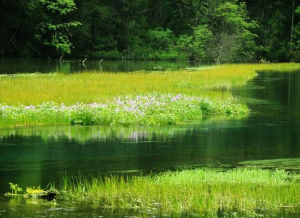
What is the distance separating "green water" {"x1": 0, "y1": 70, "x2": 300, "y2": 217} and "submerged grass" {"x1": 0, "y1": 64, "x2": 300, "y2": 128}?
0.91 metres

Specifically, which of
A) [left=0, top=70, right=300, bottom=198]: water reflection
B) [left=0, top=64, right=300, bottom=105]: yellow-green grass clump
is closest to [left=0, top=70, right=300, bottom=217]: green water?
[left=0, top=70, right=300, bottom=198]: water reflection

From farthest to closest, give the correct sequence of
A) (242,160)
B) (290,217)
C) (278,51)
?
1. (278,51)
2. (242,160)
3. (290,217)

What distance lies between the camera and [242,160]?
17.2 metres

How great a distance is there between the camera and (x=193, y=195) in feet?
40.2

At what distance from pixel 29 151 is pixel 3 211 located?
22.3ft

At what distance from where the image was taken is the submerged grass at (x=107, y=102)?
23734 mm

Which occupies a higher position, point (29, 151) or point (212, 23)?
point (212, 23)

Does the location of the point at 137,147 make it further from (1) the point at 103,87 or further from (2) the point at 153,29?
(2) the point at 153,29

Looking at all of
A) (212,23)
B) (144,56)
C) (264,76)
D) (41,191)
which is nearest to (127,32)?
(144,56)

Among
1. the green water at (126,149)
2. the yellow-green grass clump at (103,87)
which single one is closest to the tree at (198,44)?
the yellow-green grass clump at (103,87)

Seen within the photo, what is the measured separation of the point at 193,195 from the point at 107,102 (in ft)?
50.1

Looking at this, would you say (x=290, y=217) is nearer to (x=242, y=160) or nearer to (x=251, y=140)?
(x=242, y=160)

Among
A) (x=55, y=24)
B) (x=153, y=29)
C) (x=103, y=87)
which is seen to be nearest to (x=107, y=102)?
(x=103, y=87)

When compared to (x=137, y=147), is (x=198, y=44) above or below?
above
